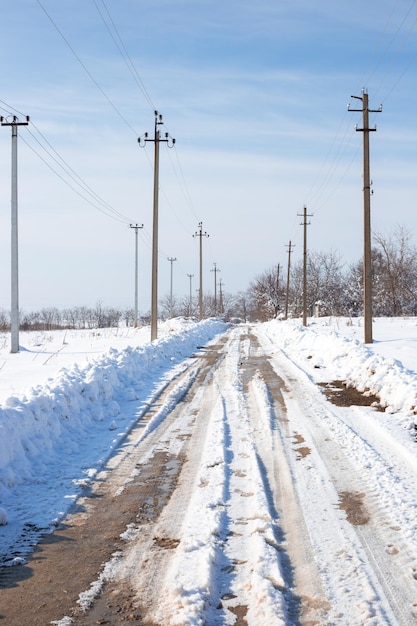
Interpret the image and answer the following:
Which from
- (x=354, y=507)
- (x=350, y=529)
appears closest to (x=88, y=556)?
(x=350, y=529)

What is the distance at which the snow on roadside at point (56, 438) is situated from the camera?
5395 mm

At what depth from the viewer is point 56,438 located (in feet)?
25.4

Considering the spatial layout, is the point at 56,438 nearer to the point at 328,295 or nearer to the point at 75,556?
the point at 75,556

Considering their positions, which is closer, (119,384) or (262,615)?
(262,615)

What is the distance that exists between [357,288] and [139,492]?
234 ft

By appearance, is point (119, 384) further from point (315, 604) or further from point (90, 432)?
point (315, 604)

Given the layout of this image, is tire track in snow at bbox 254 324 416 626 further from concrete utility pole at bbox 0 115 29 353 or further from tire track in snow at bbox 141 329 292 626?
concrete utility pole at bbox 0 115 29 353

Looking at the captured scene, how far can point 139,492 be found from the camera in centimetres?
592

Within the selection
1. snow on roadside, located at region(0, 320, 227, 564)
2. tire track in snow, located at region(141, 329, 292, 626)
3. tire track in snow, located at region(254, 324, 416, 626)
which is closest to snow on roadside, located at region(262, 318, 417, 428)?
tire track in snow, located at region(254, 324, 416, 626)

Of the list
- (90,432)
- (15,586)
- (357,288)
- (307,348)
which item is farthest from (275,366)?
(357,288)

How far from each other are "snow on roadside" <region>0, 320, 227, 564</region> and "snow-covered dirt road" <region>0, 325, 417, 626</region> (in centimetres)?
27

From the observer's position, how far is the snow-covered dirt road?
11.8ft

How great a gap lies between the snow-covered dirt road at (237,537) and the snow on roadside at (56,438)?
27cm

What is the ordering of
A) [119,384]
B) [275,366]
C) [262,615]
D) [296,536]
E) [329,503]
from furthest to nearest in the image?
1. [275,366]
2. [119,384]
3. [329,503]
4. [296,536]
5. [262,615]
